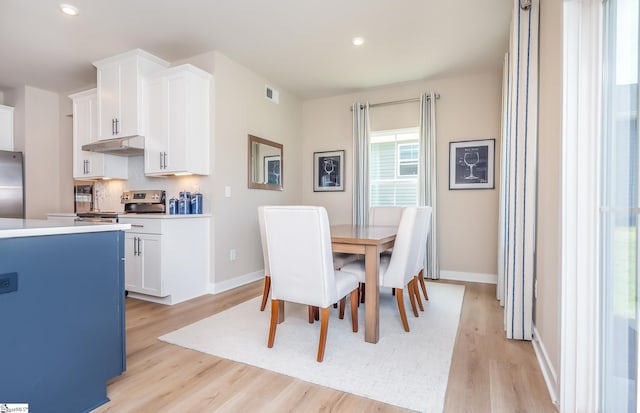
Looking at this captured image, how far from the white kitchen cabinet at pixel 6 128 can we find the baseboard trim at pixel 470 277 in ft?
20.2

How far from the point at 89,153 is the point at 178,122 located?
1655 millimetres

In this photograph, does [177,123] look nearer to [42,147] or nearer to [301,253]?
[301,253]

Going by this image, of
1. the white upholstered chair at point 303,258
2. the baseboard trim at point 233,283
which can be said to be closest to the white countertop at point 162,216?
the baseboard trim at point 233,283

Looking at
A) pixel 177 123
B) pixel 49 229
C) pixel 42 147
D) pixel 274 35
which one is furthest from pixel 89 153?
pixel 49 229

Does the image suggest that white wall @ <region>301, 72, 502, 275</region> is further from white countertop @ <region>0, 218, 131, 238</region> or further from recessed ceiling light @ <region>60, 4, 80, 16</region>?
white countertop @ <region>0, 218, 131, 238</region>

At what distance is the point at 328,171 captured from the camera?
16.2 feet

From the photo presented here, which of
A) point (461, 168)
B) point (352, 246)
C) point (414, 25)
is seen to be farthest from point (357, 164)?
point (352, 246)

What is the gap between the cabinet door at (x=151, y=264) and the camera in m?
3.04

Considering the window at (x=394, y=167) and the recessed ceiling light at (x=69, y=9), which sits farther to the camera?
the window at (x=394, y=167)

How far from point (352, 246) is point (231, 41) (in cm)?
248

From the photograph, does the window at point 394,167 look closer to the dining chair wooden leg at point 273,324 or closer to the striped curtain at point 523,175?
the striped curtain at point 523,175

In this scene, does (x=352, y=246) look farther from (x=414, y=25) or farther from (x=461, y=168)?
(x=461, y=168)

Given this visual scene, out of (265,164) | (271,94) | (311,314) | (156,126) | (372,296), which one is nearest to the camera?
(372,296)

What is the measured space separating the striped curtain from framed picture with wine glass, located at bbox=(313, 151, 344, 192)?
8.97 feet
